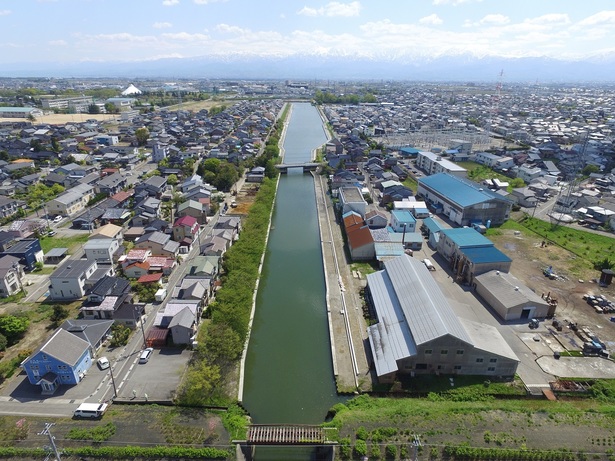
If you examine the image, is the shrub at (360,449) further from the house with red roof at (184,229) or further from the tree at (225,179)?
the tree at (225,179)

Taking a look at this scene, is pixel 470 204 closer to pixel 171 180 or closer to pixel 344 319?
pixel 344 319

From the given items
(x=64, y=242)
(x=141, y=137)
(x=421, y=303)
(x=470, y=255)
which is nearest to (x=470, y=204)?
(x=470, y=255)

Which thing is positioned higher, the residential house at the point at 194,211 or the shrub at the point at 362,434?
the residential house at the point at 194,211

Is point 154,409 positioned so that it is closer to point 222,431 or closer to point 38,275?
point 222,431

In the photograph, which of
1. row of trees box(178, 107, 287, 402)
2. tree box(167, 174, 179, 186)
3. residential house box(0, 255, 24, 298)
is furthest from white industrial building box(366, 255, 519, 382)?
tree box(167, 174, 179, 186)

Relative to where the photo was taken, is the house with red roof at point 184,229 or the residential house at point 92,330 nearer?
the residential house at point 92,330

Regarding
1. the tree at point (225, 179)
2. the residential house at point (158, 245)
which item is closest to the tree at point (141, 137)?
the tree at point (225, 179)

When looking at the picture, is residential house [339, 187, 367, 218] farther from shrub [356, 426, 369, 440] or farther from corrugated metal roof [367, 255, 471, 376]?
shrub [356, 426, 369, 440]

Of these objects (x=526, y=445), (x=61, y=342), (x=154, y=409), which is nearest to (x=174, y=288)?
(x=61, y=342)
